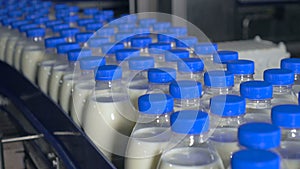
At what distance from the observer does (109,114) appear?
0.80m

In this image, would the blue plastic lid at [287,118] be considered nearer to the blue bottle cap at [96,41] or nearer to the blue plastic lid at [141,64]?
the blue plastic lid at [141,64]

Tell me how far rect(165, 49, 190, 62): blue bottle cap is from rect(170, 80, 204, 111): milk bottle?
199 millimetres

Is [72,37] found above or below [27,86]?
above

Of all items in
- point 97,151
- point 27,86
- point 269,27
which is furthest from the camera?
point 269,27

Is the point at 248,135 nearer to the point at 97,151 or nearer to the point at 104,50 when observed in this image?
the point at 97,151

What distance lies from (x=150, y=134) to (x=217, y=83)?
0.39ft

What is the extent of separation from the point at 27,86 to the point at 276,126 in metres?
0.78

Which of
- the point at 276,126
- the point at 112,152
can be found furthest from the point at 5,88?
the point at 276,126

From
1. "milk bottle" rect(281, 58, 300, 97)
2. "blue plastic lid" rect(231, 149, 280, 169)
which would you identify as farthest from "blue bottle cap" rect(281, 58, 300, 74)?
"blue plastic lid" rect(231, 149, 280, 169)

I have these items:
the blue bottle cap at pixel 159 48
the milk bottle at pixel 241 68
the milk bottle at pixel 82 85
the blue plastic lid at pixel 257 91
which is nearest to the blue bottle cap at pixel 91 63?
the milk bottle at pixel 82 85

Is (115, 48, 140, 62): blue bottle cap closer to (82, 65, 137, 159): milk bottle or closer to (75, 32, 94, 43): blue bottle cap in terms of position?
(82, 65, 137, 159): milk bottle

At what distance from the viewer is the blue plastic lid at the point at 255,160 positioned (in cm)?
45

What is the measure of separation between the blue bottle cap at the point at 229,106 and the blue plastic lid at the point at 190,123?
30mm

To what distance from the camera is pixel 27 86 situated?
1.17 meters
